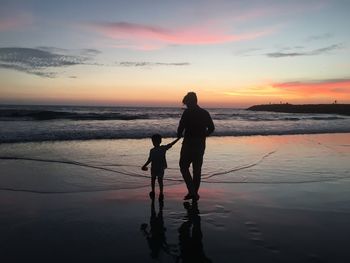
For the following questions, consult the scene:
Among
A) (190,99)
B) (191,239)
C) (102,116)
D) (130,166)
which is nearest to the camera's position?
(191,239)

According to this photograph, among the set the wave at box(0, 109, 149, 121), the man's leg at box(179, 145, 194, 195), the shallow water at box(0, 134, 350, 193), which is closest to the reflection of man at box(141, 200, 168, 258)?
the man's leg at box(179, 145, 194, 195)

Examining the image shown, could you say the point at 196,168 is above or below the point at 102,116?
below

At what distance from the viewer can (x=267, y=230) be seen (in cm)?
552

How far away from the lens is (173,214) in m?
6.41

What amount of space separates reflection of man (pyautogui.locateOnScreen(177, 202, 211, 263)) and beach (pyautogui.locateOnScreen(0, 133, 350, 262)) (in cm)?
1

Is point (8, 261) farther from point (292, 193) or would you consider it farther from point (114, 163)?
point (114, 163)

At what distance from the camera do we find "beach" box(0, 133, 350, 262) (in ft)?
15.4

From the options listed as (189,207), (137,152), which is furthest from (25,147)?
(189,207)

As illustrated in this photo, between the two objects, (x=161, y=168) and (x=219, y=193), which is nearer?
(x=161, y=168)

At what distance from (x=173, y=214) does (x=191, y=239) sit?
1.26 meters

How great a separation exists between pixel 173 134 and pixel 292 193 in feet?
54.5

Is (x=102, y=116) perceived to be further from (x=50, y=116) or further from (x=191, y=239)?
(x=191, y=239)

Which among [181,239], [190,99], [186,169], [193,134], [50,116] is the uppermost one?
[190,99]

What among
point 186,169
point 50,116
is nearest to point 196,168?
point 186,169
